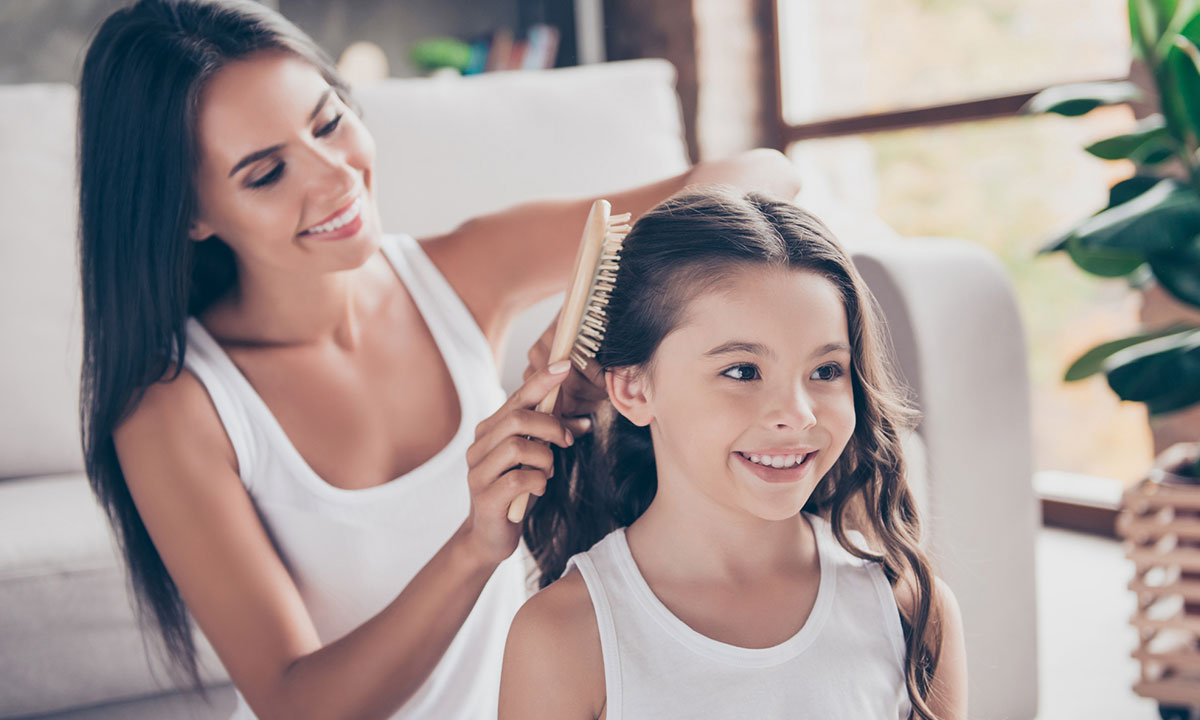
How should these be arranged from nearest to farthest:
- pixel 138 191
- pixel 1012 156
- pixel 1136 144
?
pixel 138 191
pixel 1136 144
pixel 1012 156

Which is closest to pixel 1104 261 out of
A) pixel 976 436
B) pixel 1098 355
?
pixel 1098 355

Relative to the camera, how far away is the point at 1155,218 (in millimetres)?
1326

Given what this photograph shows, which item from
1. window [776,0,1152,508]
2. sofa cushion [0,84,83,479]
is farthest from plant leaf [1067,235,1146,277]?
sofa cushion [0,84,83,479]

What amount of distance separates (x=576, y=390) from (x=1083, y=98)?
1.07 meters

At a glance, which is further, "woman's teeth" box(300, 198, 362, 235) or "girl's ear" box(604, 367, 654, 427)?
"woman's teeth" box(300, 198, 362, 235)

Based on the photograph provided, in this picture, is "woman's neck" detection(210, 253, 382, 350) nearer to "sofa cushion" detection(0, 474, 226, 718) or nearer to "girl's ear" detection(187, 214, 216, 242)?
"girl's ear" detection(187, 214, 216, 242)

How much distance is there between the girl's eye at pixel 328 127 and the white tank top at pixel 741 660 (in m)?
0.47

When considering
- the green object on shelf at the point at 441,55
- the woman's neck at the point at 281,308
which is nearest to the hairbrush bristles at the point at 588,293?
the woman's neck at the point at 281,308

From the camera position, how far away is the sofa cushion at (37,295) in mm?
1407

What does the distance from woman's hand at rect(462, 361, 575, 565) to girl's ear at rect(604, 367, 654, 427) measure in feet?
0.17

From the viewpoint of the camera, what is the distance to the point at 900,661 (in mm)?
744

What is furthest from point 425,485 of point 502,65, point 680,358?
point 502,65

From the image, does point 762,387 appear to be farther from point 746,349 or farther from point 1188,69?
point 1188,69

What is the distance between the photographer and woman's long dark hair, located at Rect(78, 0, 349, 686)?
92 cm
